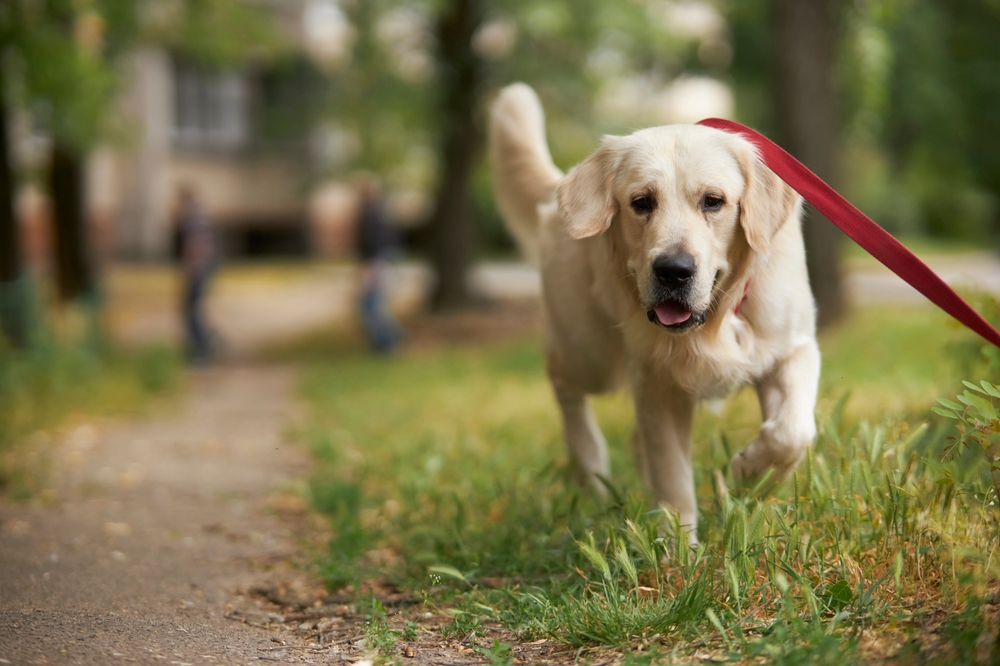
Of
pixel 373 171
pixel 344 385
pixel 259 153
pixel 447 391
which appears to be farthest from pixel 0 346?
pixel 259 153

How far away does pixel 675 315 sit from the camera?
2924 mm

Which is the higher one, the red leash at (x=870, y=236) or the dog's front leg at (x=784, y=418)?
the red leash at (x=870, y=236)

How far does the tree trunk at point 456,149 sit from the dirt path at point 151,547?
6520 mm

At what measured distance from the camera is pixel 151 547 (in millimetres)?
4152

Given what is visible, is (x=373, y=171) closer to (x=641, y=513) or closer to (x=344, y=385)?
(x=344, y=385)

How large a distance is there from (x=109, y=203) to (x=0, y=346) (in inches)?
649

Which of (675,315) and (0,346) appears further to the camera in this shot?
(0,346)

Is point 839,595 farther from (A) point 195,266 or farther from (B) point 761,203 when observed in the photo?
(A) point 195,266

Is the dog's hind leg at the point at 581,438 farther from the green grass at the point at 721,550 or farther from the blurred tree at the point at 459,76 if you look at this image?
the blurred tree at the point at 459,76

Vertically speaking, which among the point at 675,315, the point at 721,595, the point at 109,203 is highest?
the point at 675,315

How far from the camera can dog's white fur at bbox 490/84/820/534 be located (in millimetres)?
2930

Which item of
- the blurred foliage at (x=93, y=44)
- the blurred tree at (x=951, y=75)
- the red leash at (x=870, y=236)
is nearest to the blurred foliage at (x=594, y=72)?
the blurred tree at (x=951, y=75)

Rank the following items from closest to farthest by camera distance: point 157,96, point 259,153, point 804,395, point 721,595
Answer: point 721,595
point 804,395
point 157,96
point 259,153

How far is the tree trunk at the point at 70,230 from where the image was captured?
13484mm
